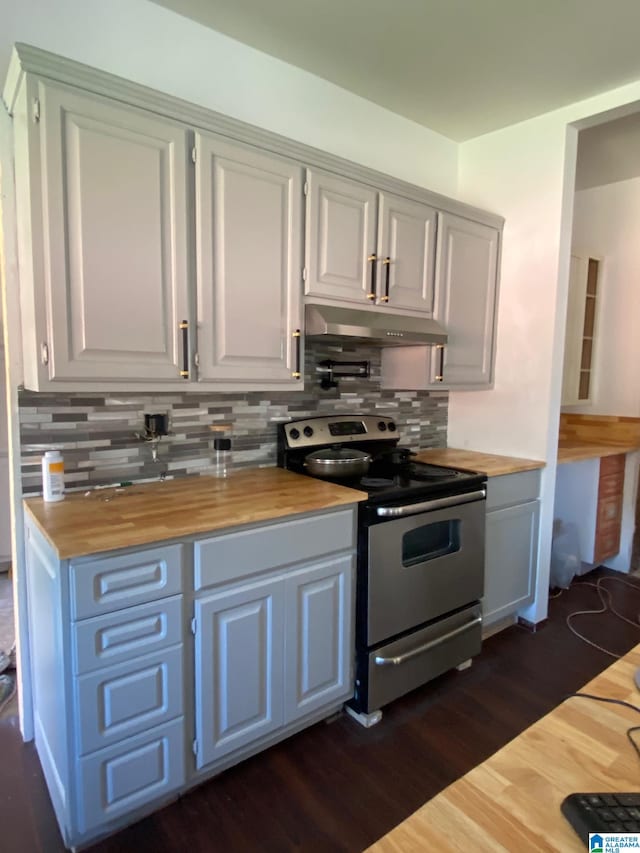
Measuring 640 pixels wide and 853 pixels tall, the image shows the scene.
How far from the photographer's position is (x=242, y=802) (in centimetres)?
160

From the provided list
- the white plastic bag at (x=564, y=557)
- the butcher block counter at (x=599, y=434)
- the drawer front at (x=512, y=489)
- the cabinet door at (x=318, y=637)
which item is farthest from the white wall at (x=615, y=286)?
the cabinet door at (x=318, y=637)

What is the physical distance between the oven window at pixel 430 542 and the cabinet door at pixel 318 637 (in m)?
0.31

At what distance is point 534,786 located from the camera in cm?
66

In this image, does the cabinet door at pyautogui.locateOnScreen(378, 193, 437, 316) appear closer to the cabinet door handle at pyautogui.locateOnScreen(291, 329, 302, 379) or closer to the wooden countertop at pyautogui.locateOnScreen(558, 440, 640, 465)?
the cabinet door handle at pyautogui.locateOnScreen(291, 329, 302, 379)

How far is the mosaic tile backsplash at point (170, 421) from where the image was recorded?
177 cm

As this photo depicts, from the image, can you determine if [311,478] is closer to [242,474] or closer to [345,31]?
[242,474]

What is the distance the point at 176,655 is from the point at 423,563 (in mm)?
1029

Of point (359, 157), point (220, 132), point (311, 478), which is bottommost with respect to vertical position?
point (311, 478)

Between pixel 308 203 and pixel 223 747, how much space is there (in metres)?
1.99

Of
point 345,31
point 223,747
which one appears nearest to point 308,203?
point 345,31

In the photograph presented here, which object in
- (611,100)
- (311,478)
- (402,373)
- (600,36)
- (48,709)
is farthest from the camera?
(402,373)

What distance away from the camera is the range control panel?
2328mm

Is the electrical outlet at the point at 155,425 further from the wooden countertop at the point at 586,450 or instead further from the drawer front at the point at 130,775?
the wooden countertop at the point at 586,450

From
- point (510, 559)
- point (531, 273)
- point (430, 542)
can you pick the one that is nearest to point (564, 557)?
point (510, 559)
